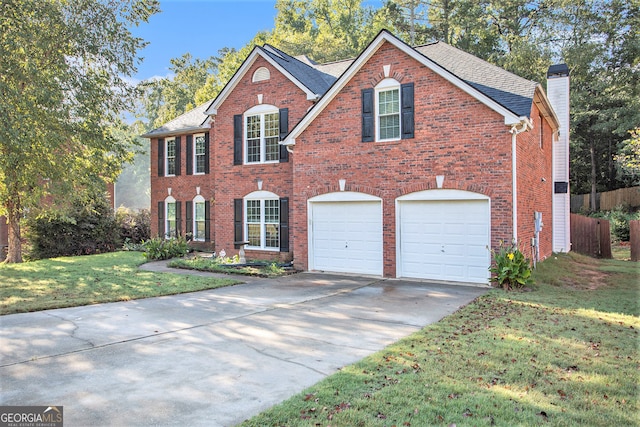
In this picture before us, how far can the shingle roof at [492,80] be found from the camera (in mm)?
11988

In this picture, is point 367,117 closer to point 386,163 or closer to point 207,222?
point 386,163

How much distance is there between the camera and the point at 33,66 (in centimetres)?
1286

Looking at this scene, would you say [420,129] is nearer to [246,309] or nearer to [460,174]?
[460,174]

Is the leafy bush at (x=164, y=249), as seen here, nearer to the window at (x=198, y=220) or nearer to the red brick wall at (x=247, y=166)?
the window at (x=198, y=220)

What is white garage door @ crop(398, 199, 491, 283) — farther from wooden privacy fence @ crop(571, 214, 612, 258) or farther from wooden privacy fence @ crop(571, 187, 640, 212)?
wooden privacy fence @ crop(571, 187, 640, 212)

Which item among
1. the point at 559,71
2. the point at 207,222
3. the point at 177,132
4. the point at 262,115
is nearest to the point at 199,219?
the point at 207,222

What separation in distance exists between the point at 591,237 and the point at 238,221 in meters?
16.3

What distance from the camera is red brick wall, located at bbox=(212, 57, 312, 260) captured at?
1638cm

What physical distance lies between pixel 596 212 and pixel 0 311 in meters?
35.0

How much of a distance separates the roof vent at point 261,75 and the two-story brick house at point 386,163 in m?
0.04

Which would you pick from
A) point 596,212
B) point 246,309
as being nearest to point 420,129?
point 246,309

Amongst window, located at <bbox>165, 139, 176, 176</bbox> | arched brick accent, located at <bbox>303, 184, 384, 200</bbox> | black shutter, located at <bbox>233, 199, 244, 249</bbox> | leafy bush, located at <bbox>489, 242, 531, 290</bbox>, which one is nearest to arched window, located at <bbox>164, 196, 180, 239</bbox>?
window, located at <bbox>165, 139, 176, 176</bbox>

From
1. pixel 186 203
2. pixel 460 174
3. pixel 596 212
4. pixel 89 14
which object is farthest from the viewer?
pixel 596 212

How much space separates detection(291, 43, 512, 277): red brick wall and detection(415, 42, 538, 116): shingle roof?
2.44 feet
